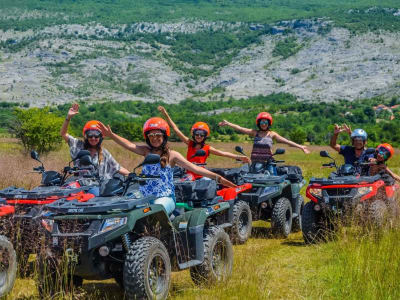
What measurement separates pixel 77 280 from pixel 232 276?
1822mm

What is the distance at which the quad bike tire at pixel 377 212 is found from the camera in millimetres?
9298

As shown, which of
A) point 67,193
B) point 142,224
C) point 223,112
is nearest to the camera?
point 142,224

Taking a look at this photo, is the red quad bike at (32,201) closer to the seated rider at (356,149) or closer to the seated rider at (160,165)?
the seated rider at (160,165)

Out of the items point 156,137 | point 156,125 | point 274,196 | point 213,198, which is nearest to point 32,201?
point 156,137

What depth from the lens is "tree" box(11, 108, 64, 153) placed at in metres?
32.5

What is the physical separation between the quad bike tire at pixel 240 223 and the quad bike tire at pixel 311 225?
1122 millimetres

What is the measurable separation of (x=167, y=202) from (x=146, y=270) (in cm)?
109

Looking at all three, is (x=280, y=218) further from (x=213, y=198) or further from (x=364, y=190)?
(x=213, y=198)

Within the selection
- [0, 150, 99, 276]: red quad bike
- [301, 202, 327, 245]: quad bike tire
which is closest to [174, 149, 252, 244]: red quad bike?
[301, 202, 327, 245]: quad bike tire

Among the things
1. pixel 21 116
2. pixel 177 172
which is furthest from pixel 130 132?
pixel 177 172

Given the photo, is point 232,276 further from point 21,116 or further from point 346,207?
point 21,116

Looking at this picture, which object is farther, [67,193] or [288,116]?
[288,116]

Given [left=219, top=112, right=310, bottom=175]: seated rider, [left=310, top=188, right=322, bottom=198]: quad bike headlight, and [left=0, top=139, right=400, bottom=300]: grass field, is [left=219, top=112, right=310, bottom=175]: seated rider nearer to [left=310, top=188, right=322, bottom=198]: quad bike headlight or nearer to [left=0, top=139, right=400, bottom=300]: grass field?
[left=310, top=188, right=322, bottom=198]: quad bike headlight

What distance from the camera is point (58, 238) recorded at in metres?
5.85
